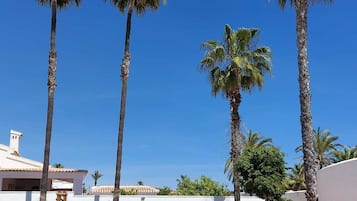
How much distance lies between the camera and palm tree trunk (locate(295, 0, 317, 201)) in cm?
1922

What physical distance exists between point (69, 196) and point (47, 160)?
2707 mm

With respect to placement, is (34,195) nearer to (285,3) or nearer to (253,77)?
(253,77)

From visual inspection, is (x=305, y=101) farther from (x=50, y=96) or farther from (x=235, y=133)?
(x=50, y=96)

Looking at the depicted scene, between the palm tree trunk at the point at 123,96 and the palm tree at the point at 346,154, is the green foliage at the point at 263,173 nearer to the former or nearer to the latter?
the palm tree trunk at the point at 123,96

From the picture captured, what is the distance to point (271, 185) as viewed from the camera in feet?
83.4

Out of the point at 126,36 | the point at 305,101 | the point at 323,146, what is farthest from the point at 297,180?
the point at 305,101

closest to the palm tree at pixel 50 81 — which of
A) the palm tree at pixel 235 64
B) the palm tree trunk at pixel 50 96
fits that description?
the palm tree trunk at pixel 50 96

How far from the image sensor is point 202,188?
149 feet

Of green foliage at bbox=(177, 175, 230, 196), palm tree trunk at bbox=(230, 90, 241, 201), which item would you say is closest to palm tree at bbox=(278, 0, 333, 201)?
palm tree trunk at bbox=(230, 90, 241, 201)

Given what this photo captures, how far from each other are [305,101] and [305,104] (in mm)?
131

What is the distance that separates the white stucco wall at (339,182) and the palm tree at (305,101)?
1.32 meters

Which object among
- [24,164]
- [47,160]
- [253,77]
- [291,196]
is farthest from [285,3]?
[24,164]

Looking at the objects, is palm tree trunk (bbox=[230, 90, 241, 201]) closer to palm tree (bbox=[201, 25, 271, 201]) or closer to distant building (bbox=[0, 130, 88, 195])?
palm tree (bbox=[201, 25, 271, 201])

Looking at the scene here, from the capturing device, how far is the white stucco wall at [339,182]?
18.9 meters
